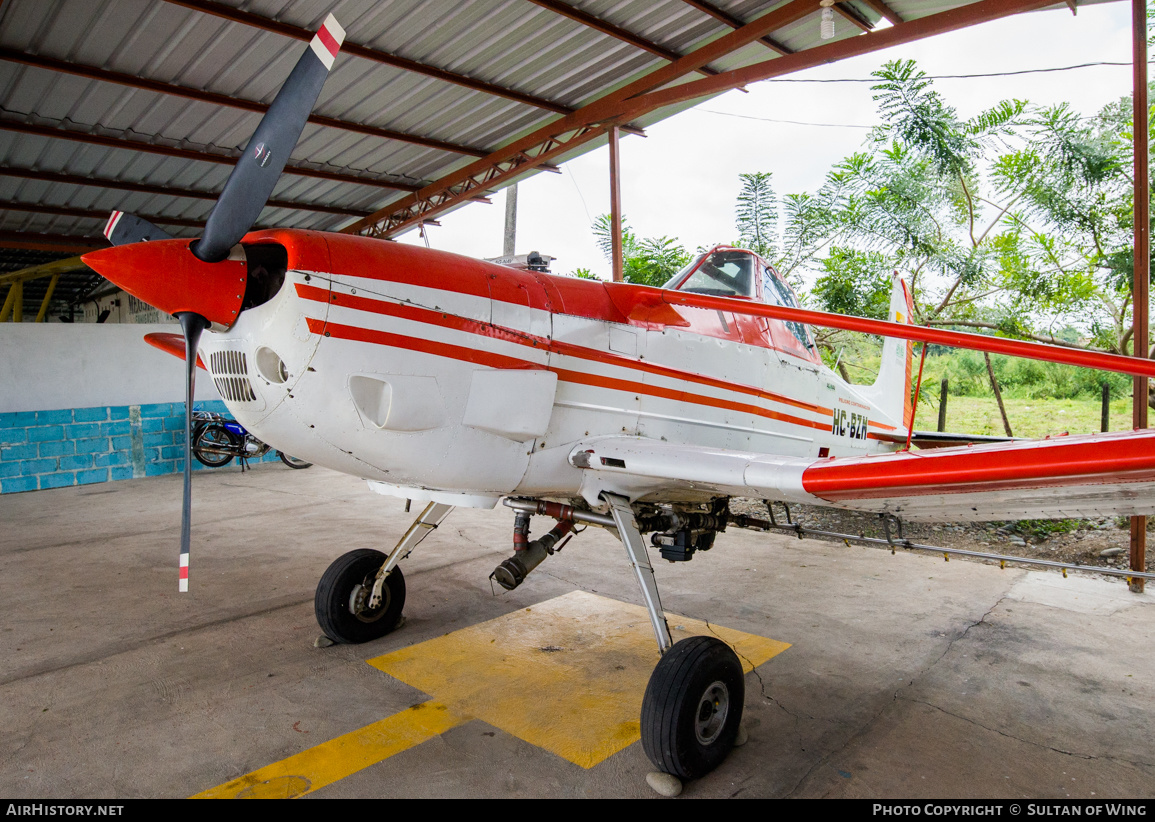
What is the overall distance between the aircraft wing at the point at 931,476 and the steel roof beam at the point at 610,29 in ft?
17.7

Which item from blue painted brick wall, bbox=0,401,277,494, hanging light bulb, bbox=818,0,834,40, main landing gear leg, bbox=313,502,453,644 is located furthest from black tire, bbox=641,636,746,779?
blue painted brick wall, bbox=0,401,277,494

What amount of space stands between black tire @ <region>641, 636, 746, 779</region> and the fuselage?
93 cm

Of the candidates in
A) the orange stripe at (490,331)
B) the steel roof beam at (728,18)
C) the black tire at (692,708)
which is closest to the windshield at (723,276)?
the orange stripe at (490,331)

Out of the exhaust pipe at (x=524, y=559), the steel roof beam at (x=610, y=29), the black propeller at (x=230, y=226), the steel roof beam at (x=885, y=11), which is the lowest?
the exhaust pipe at (x=524, y=559)

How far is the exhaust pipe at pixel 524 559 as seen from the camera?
139 inches

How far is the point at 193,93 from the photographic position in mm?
7562

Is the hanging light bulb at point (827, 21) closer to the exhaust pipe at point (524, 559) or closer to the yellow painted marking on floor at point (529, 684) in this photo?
the exhaust pipe at point (524, 559)

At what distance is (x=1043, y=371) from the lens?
40.6ft

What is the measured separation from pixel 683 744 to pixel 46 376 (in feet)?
38.7

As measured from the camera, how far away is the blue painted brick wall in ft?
30.9

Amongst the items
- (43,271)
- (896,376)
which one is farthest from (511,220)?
(896,376)

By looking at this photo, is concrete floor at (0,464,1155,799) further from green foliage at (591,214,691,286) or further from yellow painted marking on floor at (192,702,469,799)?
green foliage at (591,214,691,286)

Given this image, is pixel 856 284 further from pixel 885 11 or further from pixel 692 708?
pixel 692 708

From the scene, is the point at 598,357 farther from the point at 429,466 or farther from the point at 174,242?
the point at 174,242
